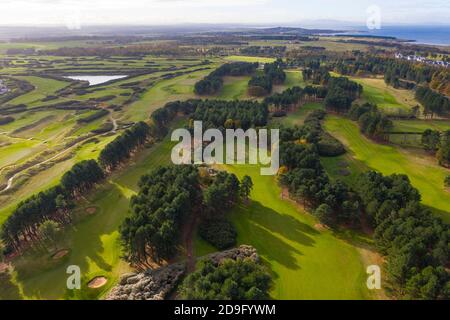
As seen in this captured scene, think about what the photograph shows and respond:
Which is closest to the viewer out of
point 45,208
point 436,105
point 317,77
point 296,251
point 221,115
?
point 296,251

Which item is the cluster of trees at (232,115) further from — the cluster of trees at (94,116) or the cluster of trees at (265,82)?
the cluster of trees at (94,116)

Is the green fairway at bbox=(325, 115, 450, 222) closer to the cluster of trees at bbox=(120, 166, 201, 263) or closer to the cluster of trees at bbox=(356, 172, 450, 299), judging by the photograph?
the cluster of trees at bbox=(356, 172, 450, 299)

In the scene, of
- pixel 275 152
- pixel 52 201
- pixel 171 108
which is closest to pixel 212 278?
pixel 52 201

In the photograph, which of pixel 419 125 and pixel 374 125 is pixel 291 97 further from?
pixel 419 125

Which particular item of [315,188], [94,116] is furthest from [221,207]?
[94,116]

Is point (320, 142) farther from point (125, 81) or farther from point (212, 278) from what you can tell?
point (125, 81)

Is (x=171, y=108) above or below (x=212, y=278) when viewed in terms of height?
above
